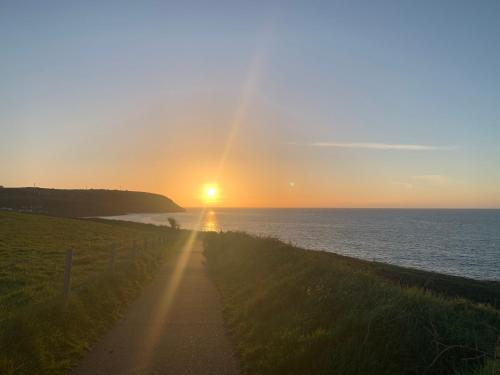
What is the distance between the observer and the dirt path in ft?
22.9

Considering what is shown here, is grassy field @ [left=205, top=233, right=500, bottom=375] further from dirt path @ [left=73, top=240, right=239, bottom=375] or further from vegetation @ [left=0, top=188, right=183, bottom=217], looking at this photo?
vegetation @ [left=0, top=188, right=183, bottom=217]

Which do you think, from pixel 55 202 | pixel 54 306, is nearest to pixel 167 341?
pixel 54 306

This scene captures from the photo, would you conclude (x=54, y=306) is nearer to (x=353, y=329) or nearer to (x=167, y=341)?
(x=167, y=341)

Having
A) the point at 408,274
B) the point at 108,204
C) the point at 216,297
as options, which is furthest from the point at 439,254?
the point at 108,204

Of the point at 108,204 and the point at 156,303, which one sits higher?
the point at 108,204

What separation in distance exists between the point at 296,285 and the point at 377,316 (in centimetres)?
386

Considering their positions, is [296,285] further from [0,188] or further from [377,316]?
[0,188]

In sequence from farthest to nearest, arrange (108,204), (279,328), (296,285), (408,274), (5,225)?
(108,204)
(5,225)
(408,274)
(296,285)
(279,328)

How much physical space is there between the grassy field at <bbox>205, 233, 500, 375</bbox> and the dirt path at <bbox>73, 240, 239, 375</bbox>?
42cm

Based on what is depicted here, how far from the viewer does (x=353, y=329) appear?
7160 mm

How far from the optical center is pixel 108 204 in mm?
196000

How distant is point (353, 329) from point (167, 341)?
11.5 ft

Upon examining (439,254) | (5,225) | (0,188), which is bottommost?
(439,254)

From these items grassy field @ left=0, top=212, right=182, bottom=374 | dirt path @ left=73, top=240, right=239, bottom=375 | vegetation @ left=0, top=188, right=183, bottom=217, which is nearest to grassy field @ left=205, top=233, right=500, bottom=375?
dirt path @ left=73, top=240, right=239, bottom=375
